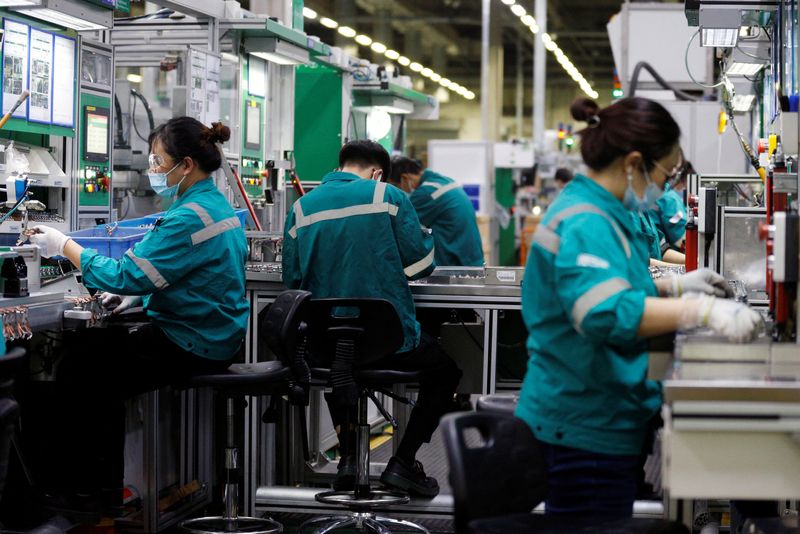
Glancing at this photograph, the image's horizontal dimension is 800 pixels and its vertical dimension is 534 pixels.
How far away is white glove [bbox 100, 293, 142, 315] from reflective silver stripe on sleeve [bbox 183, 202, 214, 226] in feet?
1.30

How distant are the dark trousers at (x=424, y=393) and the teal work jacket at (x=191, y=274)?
0.53 meters

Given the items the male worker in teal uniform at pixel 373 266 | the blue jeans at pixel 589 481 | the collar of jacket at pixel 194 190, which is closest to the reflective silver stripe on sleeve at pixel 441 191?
the male worker in teal uniform at pixel 373 266

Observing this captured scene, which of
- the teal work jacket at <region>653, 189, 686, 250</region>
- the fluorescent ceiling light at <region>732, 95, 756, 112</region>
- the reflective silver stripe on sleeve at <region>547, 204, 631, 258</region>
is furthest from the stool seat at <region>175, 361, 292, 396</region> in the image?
the fluorescent ceiling light at <region>732, 95, 756, 112</region>

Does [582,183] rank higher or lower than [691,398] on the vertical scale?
higher

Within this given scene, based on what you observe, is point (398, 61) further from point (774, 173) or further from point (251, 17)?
point (774, 173)

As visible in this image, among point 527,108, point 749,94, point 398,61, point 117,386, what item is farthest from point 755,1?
point 527,108

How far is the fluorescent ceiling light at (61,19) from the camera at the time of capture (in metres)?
4.24

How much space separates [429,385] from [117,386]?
1.13 metres

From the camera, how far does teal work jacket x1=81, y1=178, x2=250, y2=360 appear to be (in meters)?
3.73

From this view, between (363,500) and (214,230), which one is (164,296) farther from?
(363,500)

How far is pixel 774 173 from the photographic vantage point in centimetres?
278

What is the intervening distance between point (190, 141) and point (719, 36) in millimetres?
2018

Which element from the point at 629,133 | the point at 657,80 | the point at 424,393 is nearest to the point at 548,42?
the point at 657,80

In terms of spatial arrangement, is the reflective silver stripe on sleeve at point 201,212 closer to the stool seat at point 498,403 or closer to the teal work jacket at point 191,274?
the teal work jacket at point 191,274
